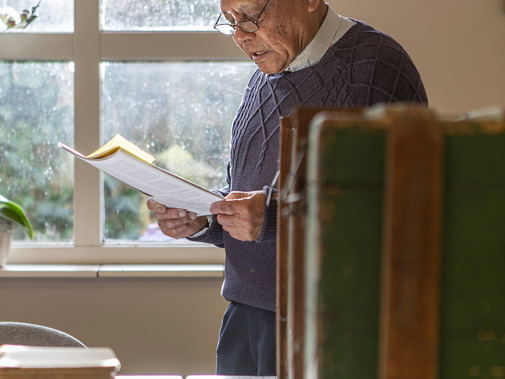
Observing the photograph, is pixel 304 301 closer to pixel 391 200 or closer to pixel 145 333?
pixel 391 200

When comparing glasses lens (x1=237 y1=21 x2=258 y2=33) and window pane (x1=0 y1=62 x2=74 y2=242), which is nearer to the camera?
glasses lens (x1=237 y1=21 x2=258 y2=33)

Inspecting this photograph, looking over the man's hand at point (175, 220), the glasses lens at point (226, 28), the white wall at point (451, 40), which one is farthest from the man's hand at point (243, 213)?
the white wall at point (451, 40)

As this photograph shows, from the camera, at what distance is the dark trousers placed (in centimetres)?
117

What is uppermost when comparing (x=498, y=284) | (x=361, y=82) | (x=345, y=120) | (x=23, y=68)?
(x=23, y=68)

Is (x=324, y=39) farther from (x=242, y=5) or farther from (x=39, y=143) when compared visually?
(x=39, y=143)

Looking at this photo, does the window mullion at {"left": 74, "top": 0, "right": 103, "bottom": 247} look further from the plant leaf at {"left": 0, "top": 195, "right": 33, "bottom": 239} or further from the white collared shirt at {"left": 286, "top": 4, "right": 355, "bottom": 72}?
the white collared shirt at {"left": 286, "top": 4, "right": 355, "bottom": 72}

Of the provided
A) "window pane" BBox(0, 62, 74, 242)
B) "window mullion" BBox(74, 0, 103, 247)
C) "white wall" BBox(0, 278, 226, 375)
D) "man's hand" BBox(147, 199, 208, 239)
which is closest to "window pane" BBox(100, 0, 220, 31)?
"window mullion" BBox(74, 0, 103, 247)

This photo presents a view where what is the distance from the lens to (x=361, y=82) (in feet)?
3.57

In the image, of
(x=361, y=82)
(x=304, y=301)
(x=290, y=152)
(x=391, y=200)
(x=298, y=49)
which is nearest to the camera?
(x=391, y=200)

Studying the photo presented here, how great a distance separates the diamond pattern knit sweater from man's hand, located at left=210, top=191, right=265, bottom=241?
0.7 inches

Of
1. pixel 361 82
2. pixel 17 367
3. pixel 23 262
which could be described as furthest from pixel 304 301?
pixel 23 262

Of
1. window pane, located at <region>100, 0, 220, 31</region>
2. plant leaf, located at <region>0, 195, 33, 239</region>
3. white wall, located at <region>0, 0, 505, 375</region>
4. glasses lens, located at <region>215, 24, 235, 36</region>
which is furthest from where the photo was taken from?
window pane, located at <region>100, 0, 220, 31</region>

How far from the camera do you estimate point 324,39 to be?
1.20 metres

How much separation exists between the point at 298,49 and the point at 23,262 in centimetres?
170
